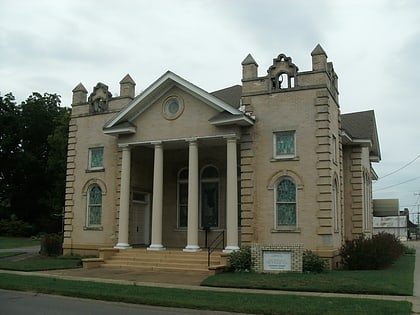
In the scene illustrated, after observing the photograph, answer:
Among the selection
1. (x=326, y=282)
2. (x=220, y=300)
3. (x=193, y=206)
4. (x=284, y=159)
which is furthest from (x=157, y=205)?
(x=220, y=300)

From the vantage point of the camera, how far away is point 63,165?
5397 cm

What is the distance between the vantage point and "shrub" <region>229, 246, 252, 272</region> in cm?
2002

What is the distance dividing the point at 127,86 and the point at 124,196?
5921mm

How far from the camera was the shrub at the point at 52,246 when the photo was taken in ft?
91.6

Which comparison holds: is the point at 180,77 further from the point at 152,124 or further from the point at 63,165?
the point at 63,165

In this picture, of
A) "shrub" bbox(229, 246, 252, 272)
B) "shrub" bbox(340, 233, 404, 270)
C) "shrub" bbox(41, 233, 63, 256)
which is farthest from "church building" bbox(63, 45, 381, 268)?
"shrub" bbox(229, 246, 252, 272)

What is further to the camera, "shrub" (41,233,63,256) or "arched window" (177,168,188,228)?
"shrub" (41,233,63,256)

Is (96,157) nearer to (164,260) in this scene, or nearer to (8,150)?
(164,260)

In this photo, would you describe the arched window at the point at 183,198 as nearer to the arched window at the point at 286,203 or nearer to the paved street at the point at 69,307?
the arched window at the point at 286,203

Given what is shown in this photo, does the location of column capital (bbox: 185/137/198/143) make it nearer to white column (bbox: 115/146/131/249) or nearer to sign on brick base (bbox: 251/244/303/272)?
white column (bbox: 115/146/131/249)

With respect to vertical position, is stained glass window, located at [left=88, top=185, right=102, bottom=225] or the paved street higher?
stained glass window, located at [left=88, top=185, right=102, bottom=225]

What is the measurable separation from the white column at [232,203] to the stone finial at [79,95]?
9.94 m

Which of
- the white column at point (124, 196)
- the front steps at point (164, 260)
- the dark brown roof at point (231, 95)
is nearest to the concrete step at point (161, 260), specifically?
the front steps at point (164, 260)

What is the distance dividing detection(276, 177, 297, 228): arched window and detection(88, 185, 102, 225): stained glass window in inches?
376
